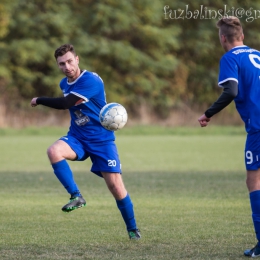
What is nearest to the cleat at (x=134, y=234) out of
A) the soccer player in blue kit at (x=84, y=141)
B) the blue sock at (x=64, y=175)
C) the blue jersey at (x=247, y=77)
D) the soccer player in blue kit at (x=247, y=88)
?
the soccer player in blue kit at (x=84, y=141)

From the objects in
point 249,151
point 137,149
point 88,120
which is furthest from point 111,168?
point 137,149

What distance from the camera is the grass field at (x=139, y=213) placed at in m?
5.68

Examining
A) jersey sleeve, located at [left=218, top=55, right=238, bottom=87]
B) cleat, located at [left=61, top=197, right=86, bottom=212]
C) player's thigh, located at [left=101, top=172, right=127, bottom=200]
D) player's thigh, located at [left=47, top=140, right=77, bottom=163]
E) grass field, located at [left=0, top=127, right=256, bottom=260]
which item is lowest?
grass field, located at [left=0, top=127, right=256, bottom=260]

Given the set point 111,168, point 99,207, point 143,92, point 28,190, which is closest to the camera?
point 111,168

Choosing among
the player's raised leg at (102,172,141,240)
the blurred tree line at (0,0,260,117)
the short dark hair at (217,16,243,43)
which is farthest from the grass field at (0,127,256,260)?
the blurred tree line at (0,0,260,117)

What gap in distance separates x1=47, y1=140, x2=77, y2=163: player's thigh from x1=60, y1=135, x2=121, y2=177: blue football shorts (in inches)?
1.8

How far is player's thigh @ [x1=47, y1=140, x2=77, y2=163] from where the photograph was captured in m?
6.32

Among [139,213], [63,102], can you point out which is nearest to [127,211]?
[63,102]

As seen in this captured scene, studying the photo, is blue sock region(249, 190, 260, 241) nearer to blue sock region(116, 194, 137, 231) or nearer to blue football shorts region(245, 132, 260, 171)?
blue football shorts region(245, 132, 260, 171)

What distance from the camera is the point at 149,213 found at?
7973mm

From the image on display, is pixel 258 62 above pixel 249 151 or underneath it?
above

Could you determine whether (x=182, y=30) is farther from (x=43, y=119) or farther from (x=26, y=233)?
(x=26, y=233)

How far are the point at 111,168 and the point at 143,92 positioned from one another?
1087 inches

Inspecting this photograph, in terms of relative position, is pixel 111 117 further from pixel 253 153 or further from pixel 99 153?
pixel 253 153
